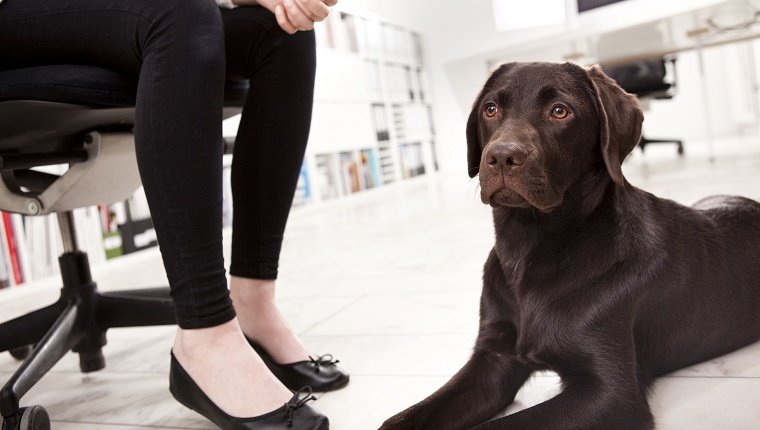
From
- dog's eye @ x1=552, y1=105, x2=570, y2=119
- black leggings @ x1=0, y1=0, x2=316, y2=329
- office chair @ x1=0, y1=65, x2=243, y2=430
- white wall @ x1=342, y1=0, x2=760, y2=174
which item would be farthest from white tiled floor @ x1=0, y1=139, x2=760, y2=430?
white wall @ x1=342, y1=0, x2=760, y2=174

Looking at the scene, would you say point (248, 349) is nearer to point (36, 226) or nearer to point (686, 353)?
point (686, 353)

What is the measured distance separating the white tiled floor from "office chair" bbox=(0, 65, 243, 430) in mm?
115

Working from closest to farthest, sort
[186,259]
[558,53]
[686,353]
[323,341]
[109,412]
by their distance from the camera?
[186,259], [686,353], [109,412], [323,341], [558,53]

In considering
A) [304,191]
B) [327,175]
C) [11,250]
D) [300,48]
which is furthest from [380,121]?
[300,48]

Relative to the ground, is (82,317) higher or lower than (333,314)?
higher

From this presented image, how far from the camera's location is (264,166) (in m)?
1.15

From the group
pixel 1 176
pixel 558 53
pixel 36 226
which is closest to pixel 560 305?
pixel 1 176

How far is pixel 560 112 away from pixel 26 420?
36.8 inches

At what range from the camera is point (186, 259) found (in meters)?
0.89

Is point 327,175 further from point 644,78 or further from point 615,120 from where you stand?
point 615,120

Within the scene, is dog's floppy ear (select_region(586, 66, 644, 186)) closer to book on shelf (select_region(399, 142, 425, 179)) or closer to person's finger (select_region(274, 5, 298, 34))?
person's finger (select_region(274, 5, 298, 34))

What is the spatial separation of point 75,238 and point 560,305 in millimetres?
1113

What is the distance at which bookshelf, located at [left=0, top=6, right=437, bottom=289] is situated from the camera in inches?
116

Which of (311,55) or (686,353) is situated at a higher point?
(311,55)
